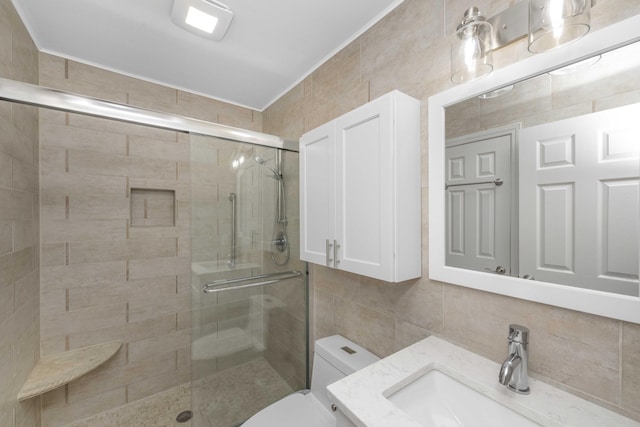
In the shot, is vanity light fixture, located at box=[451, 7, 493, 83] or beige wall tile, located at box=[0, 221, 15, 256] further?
beige wall tile, located at box=[0, 221, 15, 256]

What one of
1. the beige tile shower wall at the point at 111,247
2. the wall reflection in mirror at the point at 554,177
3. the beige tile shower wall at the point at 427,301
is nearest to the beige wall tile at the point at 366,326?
the beige tile shower wall at the point at 427,301

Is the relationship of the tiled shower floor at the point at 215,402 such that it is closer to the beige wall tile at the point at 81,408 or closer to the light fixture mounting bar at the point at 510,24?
the beige wall tile at the point at 81,408

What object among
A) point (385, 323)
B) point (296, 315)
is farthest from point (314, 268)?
point (385, 323)

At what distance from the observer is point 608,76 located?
0.69m

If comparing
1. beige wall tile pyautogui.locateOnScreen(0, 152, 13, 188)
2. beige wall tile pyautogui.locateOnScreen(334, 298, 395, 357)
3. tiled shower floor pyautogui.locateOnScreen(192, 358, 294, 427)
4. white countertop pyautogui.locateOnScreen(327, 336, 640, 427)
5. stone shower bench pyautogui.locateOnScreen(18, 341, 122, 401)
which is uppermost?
beige wall tile pyautogui.locateOnScreen(0, 152, 13, 188)

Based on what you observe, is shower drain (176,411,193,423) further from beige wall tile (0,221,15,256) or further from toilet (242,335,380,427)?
beige wall tile (0,221,15,256)

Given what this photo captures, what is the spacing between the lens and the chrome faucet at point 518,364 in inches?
29.3

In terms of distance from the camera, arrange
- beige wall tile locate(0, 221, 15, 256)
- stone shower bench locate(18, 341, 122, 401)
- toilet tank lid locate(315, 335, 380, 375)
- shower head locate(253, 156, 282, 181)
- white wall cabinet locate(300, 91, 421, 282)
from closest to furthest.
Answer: white wall cabinet locate(300, 91, 421, 282), beige wall tile locate(0, 221, 15, 256), toilet tank lid locate(315, 335, 380, 375), stone shower bench locate(18, 341, 122, 401), shower head locate(253, 156, 282, 181)

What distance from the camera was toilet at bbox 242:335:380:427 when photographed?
123cm

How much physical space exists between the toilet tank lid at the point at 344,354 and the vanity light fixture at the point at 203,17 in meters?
1.83

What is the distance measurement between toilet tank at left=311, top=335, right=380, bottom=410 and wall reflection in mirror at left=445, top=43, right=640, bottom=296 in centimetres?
69

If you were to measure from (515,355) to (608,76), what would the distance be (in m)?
0.82

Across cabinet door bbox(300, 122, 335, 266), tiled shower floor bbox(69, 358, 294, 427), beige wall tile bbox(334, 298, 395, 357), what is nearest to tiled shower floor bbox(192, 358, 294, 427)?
tiled shower floor bbox(69, 358, 294, 427)

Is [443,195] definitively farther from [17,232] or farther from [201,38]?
[17,232]
